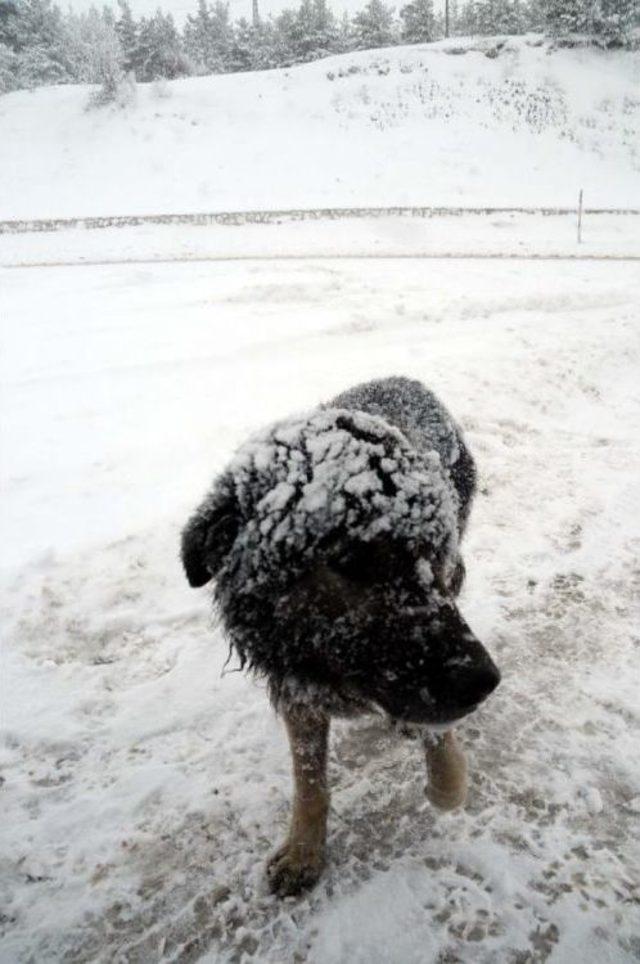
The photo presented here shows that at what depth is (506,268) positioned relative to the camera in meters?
14.5

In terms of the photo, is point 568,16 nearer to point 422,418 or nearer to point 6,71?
point 6,71

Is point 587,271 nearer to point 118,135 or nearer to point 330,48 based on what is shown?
point 118,135

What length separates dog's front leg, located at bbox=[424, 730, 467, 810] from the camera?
240cm

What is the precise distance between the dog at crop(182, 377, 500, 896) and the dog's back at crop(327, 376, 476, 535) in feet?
2.56

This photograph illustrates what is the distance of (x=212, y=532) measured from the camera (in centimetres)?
208

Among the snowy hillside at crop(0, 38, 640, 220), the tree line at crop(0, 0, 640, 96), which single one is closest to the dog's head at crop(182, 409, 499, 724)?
the snowy hillside at crop(0, 38, 640, 220)

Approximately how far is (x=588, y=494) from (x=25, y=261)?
2008 cm

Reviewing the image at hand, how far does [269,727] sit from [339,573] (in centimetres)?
154

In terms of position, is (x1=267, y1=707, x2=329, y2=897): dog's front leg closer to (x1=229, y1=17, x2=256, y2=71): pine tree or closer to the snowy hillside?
the snowy hillside

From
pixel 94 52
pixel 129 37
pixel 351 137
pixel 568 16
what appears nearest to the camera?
pixel 351 137

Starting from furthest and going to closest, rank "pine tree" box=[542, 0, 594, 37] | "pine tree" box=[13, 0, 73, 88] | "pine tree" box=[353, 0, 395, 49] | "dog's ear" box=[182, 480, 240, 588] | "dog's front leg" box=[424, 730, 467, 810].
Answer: "pine tree" box=[353, 0, 395, 49] < "pine tree" box=[13, 0, 73, 88] < "pine tree" box=[542, 0, 594, 37] < "dog's front leg" box=[424, 730, 467, 810] < "dog's ear" box=[182, 480, 240, 588]

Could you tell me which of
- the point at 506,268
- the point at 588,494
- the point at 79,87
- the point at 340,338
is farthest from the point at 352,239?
the point at 79,87

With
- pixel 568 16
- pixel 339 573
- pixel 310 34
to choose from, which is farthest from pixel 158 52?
pixel 339 573

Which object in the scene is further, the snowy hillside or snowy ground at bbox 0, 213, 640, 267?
the snowy hillside
